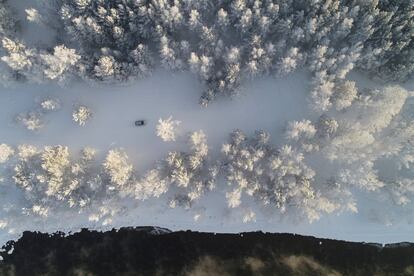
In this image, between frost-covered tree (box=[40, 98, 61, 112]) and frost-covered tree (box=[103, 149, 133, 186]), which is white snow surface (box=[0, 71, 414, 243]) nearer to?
frost-covered tree (box=[40, 98, 61, 112])

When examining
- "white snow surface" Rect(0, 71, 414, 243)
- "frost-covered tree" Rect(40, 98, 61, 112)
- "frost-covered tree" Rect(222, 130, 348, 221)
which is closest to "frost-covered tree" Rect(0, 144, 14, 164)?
"white snow surface" Rect(0, 71, 414, 243)

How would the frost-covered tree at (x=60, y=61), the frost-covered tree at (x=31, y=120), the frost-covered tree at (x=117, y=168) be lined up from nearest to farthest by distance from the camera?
the frost-covered tree at (x=60, y=61), the frost-covered tree at (x=117, y=168), the frost-covered tree at (x=31, y=120)

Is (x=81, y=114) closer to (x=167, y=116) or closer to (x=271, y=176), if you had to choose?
(x=167, y=116)

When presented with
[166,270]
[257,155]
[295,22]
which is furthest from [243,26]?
[166,270]

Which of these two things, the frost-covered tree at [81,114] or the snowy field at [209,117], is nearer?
the snowy field at [209,117]

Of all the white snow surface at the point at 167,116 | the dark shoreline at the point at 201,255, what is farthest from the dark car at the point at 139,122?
the dark shoreline at the point at 201,255

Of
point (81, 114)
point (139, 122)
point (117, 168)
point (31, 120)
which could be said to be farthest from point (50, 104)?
point (117, 168)

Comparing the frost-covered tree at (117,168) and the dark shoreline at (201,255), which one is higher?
the frost-covered tree at (117,168)

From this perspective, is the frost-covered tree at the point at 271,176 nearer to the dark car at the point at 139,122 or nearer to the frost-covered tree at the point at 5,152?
the dark car at the point at 139,122
